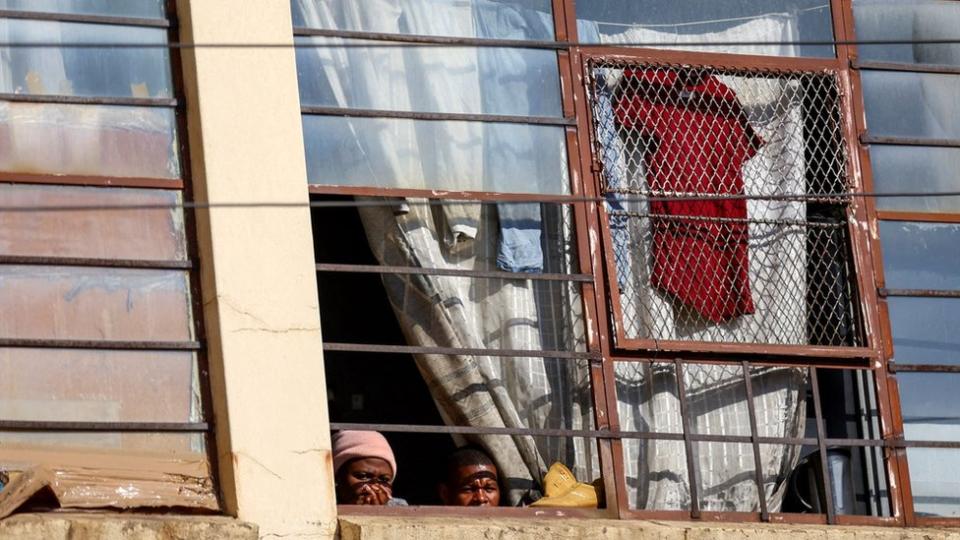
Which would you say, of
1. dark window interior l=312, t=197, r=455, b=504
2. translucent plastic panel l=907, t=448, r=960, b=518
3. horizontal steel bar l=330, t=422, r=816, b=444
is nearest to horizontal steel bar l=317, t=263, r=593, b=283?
horizontal steel bar l=330, t=422, r=816, b=444

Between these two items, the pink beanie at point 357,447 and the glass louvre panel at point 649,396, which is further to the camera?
the glass louvre panel at point 649,396

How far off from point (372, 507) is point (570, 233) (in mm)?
1470

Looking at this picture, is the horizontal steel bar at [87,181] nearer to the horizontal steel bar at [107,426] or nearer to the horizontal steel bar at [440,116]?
the horizontal steel bar at [440,116]

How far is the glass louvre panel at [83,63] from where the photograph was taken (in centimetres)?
736

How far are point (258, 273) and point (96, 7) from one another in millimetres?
1219

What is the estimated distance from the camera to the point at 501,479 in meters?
7.86

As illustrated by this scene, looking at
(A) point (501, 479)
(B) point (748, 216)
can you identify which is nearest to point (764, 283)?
(B) point (748, 216)

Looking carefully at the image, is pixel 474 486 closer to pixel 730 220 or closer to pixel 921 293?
pixel 730 220

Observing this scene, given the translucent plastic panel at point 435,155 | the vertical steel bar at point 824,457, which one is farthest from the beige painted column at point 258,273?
the vertical steel bar at point 824,457

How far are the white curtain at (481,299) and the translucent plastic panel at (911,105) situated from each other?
133cm

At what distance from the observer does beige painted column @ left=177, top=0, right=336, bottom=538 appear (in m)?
7.00

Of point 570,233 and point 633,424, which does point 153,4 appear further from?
point 633,424

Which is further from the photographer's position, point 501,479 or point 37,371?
point 501,479

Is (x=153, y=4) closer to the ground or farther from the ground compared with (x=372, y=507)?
farther from the ground
